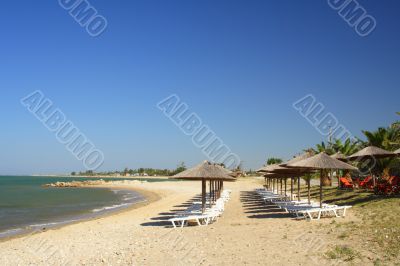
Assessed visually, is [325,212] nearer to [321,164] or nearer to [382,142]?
[321,164]

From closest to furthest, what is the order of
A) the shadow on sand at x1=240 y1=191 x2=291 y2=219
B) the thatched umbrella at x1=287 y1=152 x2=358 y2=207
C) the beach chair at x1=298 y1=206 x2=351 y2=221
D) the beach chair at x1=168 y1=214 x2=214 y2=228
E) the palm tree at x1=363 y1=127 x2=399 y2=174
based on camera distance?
1. the beach chair at x1=298 y1=206 x2=351 y2=221
2. the beach chair at x1=168 y1=214 x2=214 y2=228
3. the thatched umbrella at x1=287 y1=152 x2=358 y2=207
4. the shadow on sand at x1=240 y1=191 x2=291 y2=219
5. the palm tree at x1=363 y1=127 x2=399 y2=174

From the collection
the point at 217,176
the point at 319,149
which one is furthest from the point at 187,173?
the point at 319,149

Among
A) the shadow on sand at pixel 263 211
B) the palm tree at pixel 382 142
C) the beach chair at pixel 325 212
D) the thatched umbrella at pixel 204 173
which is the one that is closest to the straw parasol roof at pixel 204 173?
the thatched umbrella at pixel 204 173

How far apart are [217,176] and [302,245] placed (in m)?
5.11

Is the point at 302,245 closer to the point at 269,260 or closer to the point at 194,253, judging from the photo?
the point at 269,260

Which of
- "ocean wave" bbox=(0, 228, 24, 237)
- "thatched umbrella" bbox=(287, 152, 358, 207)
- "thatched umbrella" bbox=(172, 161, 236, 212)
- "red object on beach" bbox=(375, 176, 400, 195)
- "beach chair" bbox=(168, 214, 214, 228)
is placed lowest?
"ocean wave" bbox=(0, 228, 24, 237)

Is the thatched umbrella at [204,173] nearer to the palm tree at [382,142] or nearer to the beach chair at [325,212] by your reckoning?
the beach chair at [325,212]

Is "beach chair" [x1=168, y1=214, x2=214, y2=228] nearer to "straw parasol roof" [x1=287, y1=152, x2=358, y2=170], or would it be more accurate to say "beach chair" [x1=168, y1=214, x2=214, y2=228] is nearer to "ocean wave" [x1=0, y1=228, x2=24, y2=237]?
"straw parasol roof" [x1=287, y1=152, x2=358, y2=170]

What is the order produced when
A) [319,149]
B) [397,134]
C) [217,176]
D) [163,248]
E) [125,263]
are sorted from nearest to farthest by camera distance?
[125,263]
[163,248]
[217,176]
[397,134]
[319,149]

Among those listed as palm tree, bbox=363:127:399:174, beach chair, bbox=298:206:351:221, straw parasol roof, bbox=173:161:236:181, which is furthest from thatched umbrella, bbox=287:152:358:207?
palm tree, bbox=363:127:399:174

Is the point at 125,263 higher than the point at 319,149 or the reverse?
the reverse

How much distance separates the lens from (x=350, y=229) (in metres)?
9.95

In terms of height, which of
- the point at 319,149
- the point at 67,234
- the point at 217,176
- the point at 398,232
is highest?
the point at 319,149

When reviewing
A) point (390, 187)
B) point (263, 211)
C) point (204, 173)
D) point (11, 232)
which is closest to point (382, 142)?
point (390, 187)
